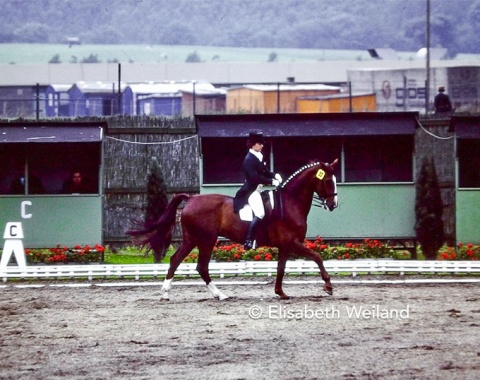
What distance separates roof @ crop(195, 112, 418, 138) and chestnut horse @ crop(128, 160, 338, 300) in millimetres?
7969

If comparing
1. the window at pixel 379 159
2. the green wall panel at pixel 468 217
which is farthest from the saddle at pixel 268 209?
the window at pixel 379 159

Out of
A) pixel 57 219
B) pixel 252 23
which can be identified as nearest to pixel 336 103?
pixel 57 219

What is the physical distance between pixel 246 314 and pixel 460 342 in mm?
4154

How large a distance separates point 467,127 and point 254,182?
31.2ft

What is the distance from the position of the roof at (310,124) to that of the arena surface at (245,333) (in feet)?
21.2

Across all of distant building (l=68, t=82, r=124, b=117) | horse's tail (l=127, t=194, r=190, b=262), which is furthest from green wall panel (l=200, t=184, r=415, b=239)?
distant building (l=68, t=82, r=124, b=117)

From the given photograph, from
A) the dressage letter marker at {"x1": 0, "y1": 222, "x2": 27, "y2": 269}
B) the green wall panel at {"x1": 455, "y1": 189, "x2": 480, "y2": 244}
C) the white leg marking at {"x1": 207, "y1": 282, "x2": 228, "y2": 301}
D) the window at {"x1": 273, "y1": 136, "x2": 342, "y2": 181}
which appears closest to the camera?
the white leg marking at {"x1": 207, "y1": 282, "x2": 228, "y2": 301}

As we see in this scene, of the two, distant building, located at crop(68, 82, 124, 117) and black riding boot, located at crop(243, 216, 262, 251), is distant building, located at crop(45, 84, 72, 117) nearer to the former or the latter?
distant building, located at crop(68, 82, 124, 117)

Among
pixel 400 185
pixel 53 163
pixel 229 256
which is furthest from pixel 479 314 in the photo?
pixel 53 163

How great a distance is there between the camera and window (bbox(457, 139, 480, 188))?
92.5ft

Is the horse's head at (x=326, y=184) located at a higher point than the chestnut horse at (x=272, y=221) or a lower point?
higher

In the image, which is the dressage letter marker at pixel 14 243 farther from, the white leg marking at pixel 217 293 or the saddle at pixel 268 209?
the saddle at pixel 268 209

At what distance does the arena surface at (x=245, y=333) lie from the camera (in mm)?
12383

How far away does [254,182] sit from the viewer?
19.6 m
